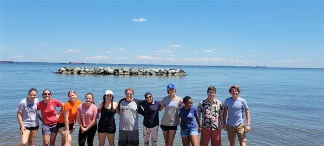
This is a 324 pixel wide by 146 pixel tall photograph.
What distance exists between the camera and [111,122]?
6.39 metres

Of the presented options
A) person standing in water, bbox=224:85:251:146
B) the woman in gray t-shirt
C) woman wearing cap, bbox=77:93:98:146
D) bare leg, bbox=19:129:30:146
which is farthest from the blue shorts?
bare leg, bbox=19:129:30:146

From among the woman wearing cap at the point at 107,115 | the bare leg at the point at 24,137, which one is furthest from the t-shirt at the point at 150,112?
the bare leg at the point at 24,137

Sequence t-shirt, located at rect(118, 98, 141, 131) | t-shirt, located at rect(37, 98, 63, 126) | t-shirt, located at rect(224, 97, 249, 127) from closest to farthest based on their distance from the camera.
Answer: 1. t-shirt, located at rect(118, 98, 141, 131)
2. t-shirt, located at rect(37, 98, 63, 126)
3. t-shirt, located at rect(224, 97, 249, 127)

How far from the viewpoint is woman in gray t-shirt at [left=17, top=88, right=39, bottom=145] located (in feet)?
20.5

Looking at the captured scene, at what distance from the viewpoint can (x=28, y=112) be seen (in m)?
6.32

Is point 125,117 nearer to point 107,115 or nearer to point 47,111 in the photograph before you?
point 107,115

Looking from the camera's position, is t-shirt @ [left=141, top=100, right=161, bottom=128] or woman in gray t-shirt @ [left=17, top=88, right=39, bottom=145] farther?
t-shirt @ [left=141, top=100, right=161, bottom=128]

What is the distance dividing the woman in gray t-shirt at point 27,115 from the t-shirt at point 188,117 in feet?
12.8

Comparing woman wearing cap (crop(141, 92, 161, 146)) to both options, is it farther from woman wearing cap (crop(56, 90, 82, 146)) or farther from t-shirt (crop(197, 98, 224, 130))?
woman wearing cap (crop(56, 90, 82, 146))

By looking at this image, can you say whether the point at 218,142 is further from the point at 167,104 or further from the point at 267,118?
the point at 267,118

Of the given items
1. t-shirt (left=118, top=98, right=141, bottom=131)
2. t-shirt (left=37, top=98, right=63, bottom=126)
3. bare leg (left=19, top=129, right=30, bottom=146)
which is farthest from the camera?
t-shirt (left=37, top=98, right=63, bottom=126)

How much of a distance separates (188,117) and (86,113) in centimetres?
266

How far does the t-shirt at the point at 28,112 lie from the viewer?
6.29 meters

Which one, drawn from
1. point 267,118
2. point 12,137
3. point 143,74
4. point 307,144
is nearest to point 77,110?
point 12,137
